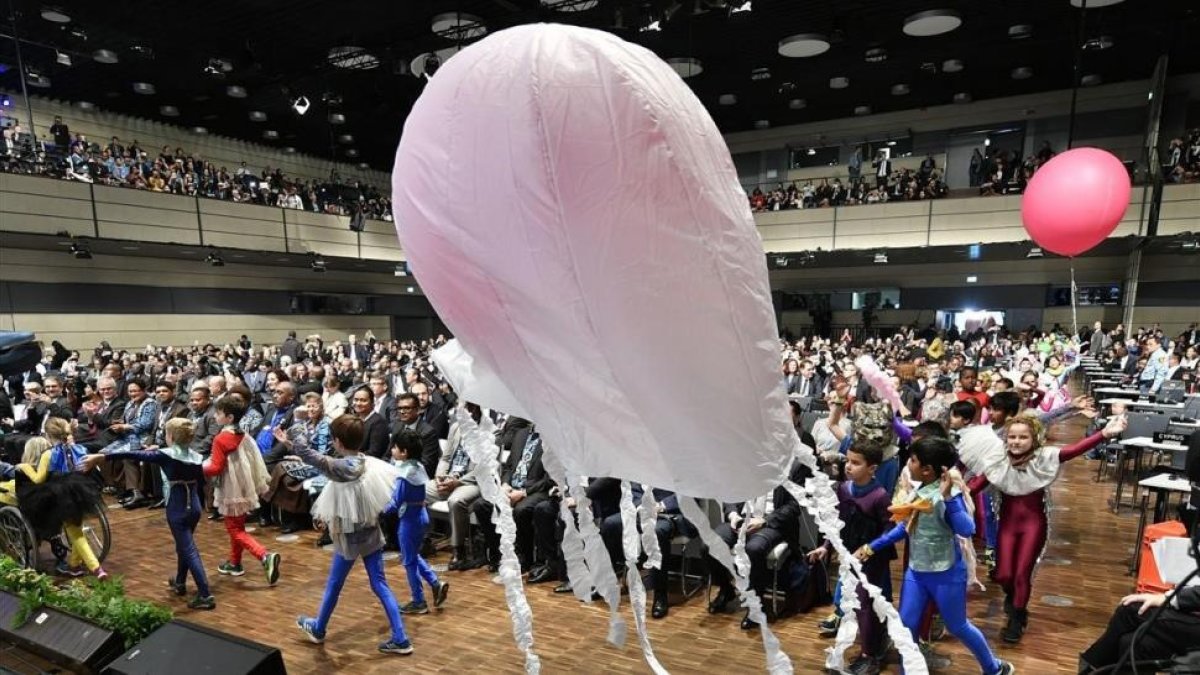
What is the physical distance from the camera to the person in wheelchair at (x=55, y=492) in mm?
4617

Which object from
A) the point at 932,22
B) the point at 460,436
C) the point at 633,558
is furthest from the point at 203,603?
the point at 932,22

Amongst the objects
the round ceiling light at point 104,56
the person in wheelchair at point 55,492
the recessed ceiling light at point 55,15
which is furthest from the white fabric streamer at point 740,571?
the round ceiling light at point 104,56

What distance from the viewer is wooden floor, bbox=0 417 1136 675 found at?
3.54 metres

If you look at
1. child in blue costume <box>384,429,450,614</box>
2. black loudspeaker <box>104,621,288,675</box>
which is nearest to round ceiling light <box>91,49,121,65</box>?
child in blue costume <box>384,429,450,614</box>

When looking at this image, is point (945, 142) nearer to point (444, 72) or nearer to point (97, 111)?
point (444, 72)

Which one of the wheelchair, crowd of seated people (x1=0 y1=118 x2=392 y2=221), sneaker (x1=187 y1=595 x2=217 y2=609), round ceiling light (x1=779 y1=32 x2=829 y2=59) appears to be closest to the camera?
sneaker (x1=187 y1=595 x2=217 y2=609)

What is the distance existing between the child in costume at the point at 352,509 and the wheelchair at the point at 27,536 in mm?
2338

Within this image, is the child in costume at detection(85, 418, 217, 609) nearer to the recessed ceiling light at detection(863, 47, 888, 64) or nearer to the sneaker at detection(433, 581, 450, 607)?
the sneaker at detection(433, 581, 450, 607)

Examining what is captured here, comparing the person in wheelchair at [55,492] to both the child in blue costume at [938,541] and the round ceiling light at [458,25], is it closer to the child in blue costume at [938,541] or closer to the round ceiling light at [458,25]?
the child in blue costume at [938,541]

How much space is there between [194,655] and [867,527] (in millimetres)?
3126

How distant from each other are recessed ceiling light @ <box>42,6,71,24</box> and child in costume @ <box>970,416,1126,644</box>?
1338cm

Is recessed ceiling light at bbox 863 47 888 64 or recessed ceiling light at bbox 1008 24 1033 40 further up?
recessed ceiling light at bbox 863 47 888 64

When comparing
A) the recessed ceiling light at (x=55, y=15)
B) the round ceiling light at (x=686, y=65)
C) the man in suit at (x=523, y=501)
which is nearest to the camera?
the man in suit at (x=523, y=501)

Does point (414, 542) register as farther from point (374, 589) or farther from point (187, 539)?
point (187, 539)
